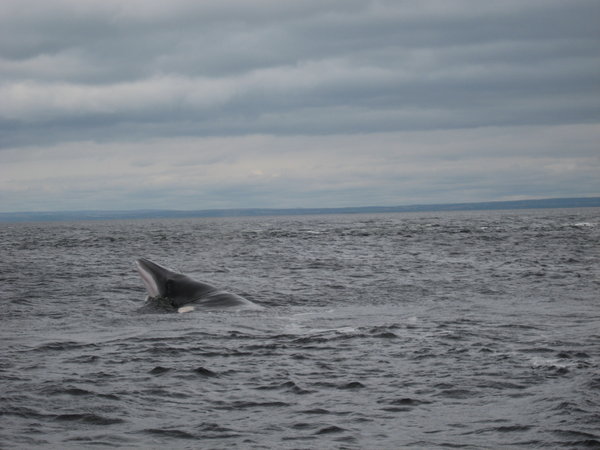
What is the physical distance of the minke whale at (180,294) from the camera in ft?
63.3

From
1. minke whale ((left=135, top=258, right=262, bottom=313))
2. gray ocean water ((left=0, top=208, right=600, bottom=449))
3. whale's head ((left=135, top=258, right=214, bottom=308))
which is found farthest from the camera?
whale's head ((left=135, top=258, right=214, bottom=308))

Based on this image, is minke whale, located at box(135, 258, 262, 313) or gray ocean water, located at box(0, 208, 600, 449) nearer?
gray ocean water, located at box(0, 208, 600, 449)

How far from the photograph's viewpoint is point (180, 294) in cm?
2008

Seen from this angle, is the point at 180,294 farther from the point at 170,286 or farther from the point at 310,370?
the point at 310,370

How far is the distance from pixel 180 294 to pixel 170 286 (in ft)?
1.60

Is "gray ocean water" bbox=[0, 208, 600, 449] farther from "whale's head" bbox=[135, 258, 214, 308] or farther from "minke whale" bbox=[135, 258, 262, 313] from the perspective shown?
"whale's head" bbox=[135, 258, 214, 308]

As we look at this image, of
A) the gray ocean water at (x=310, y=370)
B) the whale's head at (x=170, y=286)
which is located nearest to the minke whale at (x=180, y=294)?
the whale's head at (x=170, y=286)

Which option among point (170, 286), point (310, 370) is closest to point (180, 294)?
point (170, 286)

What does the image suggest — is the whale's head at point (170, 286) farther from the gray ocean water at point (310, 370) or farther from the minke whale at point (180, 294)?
the gray ocean water at point (310, 370)

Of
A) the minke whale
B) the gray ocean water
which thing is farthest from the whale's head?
the gray ocean water

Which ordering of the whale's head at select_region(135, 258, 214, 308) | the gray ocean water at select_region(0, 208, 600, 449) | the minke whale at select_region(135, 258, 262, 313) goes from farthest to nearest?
the whale's head at select_region(135, 258, 214, 308) < the minke whale at select_region(135, 258, 262, 313) < the gray ocean water at select_region(0, 208, 600, 449)

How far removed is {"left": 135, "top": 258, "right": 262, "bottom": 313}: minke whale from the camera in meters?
19.3

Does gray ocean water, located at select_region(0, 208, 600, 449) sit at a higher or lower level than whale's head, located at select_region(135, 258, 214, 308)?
A: lower

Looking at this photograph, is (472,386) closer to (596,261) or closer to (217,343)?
(217,343)
